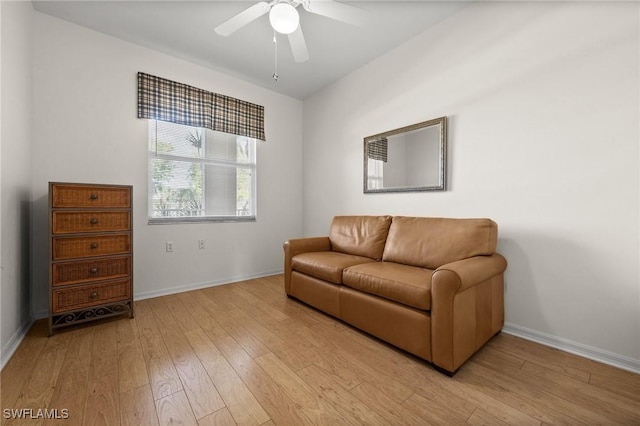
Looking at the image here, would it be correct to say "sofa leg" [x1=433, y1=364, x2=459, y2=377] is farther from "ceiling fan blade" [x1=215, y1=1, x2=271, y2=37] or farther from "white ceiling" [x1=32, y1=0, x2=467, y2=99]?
"white ceiling" [x1=32, y1=0, x2=467, y2=99]

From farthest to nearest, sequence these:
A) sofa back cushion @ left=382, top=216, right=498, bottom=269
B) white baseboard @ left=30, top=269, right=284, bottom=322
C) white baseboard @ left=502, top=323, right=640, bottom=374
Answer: white baseboard @ left=30, top=269, right=284, bottom=322
sofa back cushion @ left=382, top=216, right=498, bottom=269
white baseboard @ left=502, top=323, right=640, bottom=374

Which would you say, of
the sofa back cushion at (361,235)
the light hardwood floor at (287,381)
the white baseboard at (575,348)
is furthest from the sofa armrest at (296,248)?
the white baseboard at (575,348)

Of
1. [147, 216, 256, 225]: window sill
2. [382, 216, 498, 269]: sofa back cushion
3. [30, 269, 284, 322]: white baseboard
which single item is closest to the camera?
[382, 216, 498, 269]: sofa back cushion

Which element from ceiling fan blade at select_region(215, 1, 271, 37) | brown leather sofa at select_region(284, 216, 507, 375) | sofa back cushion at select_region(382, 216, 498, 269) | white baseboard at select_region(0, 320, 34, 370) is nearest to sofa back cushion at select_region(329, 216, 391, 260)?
brown leather sofa at select_region(284, 216, 507, 375)

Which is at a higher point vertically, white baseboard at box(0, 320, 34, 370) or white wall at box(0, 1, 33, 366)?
white wall at box(0, 1, 33, 366)

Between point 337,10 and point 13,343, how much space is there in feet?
10.2

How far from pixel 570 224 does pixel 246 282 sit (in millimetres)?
3182

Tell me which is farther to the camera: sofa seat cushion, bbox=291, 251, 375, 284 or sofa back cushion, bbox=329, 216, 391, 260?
sofa back cushion, bbox=329, 216, 391, 260

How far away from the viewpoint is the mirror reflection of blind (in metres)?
2.84

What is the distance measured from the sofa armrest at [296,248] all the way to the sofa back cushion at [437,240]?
0.78 meters

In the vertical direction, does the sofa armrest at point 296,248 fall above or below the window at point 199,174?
below

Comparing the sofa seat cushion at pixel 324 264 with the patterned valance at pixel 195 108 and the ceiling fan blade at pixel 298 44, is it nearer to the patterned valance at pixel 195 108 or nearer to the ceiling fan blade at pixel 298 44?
the ceiling fan blade at pixel 298 44

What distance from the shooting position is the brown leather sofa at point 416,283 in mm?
1431

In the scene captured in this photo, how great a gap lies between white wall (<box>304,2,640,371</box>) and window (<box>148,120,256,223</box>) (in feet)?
7.16
